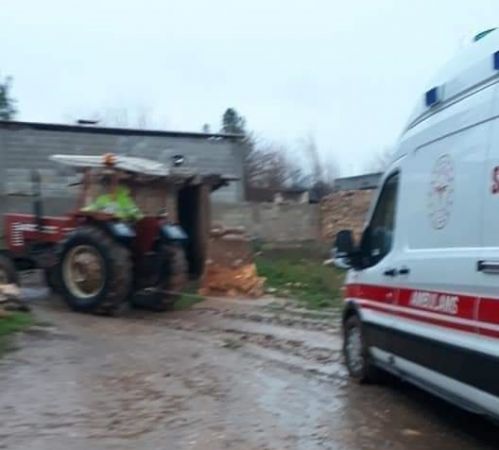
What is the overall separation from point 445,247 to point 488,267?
77 centimetres

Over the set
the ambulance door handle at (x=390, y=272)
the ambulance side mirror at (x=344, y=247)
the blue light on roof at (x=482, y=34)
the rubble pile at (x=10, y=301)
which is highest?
the blue light on roof at (x=482, y=34)

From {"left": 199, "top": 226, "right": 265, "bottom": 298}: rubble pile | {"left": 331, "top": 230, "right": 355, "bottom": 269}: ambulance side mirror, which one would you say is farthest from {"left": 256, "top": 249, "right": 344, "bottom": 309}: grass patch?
{"left": 331, "top": 230, "right": 355, "bottom": 269}: ambulance side mirror

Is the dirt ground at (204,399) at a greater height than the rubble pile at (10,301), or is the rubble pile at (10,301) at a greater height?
the rubble pile at (10,301)

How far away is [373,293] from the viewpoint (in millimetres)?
7945

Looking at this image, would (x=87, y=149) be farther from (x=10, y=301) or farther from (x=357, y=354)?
(x=357, y=354)

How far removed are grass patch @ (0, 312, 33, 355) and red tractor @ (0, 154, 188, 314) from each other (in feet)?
5.10

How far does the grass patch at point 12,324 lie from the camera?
10.4 meters

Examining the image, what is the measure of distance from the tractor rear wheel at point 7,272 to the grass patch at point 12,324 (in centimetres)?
219

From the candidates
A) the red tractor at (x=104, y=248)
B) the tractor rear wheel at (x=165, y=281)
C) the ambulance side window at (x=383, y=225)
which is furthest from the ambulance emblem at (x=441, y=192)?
the tractor rear wheel at (x=165, y=281)

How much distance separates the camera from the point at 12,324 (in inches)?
451

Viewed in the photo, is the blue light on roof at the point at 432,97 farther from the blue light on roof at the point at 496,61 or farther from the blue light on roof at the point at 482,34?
the blue light on roof at the point at 496,61

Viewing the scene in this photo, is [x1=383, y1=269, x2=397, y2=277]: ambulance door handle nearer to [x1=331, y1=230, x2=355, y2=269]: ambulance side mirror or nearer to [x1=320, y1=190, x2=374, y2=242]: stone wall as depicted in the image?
[x1=331, y1=230, x2=355, y2=269]: ambulance side mirror

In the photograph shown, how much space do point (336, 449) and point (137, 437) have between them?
141 cm

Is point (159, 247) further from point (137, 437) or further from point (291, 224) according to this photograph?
point (291, 224)
